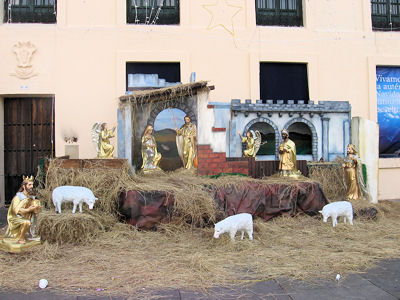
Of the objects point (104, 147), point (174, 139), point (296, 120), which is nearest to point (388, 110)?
point (296, 120)

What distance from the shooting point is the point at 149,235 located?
6.07 metres

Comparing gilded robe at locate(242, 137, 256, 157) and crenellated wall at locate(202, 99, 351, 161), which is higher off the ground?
crenellated wall at locate(202, 99, 351, 161)

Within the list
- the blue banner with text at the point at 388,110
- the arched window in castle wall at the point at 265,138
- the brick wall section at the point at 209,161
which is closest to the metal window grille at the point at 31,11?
the brick wall section at the point at 209,161

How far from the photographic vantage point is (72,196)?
19.7 ft

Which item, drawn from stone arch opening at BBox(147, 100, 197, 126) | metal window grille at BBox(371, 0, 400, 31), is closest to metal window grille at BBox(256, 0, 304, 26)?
metal window grille at BBox(371, 0, 400, 31)

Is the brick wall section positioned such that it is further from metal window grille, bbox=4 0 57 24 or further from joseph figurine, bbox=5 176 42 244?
metal window grille, bbox=4 0 57 24

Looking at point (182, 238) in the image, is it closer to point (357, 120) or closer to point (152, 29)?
point (357, 120)

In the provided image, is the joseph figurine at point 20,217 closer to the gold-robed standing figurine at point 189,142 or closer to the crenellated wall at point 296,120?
the gold-robed standing figurine at point 189,142

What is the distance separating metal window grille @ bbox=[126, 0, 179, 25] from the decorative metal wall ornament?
2.71m

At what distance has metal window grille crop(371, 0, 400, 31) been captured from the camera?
11.1 meters

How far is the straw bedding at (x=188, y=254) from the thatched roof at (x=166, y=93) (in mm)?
2015

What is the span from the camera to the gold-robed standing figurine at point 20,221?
4934 millimetres

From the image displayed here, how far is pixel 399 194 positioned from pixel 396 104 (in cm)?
272

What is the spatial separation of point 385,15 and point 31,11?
10389 mm
